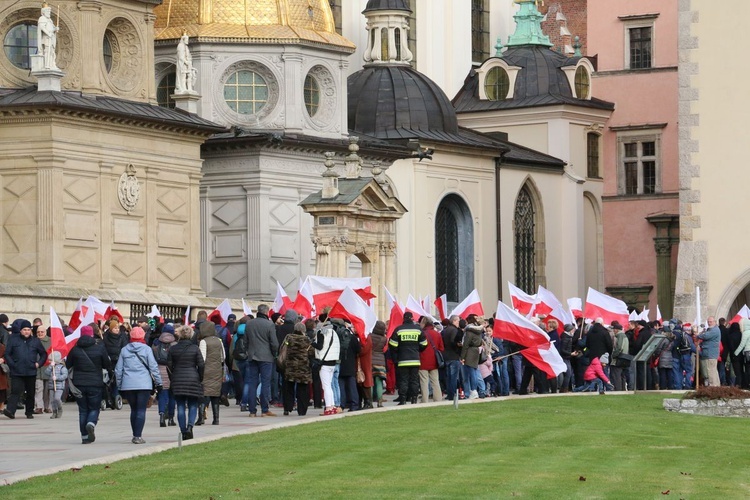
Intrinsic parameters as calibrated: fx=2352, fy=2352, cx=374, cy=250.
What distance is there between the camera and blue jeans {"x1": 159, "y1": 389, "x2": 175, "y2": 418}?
35312 millimetres

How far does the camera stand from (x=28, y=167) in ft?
168

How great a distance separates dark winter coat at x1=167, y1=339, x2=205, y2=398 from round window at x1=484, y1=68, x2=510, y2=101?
4331 cm

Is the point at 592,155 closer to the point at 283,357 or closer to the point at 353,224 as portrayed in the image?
the point at 353,224

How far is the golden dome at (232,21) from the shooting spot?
59062 mm

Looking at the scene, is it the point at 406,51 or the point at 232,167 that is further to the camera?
the point at 406,51

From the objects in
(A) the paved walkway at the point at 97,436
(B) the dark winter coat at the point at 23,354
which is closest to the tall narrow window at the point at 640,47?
(A) the paved walkway at the point at 97,436

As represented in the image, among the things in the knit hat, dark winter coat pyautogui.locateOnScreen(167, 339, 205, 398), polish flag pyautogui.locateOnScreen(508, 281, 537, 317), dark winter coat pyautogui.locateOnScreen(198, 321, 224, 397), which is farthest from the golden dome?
the knit hat

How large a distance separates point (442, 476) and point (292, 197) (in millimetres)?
33794

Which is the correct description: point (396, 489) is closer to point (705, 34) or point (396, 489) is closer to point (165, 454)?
point (165, 454)

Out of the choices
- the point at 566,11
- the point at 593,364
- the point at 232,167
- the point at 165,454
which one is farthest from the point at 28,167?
the point at 566,11

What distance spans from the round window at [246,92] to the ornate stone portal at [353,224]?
15.8 feet

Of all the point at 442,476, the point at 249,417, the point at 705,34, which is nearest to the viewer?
the point at 442,476

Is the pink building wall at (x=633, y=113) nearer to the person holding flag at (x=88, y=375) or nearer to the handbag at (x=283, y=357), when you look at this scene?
the handbag at (x=283, y=357)

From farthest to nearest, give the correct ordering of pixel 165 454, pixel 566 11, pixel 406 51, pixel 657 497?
1. pixel 566 11
2. pixel 406 51
3. pixel 165 454
4. pixel 657 497
